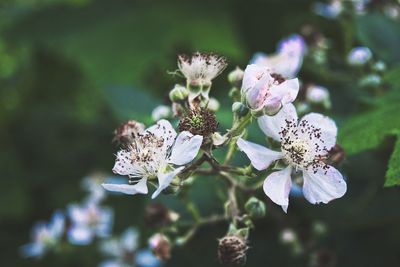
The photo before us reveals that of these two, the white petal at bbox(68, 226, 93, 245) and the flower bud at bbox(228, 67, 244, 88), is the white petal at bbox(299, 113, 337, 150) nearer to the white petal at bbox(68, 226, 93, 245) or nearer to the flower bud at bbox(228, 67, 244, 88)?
the flower bud at bbox(228, 67, 244, 88)

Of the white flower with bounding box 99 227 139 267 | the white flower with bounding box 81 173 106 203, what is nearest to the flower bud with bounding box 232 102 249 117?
the white flower with bounding box 99 227 139 267

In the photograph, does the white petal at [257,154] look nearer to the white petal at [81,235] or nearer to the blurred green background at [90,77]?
the blurred green background at [90,77]

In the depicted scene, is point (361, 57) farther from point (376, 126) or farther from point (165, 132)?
point (165, 132)

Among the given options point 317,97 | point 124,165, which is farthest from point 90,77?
point 124,165

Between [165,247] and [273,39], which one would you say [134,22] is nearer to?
[273,39]

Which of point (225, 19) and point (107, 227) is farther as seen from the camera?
point (225, 19)

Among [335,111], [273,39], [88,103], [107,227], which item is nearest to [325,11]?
[335,111]

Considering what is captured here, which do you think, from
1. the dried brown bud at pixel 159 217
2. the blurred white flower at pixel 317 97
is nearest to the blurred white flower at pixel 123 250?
the dried brown bud at pixel 159 217
